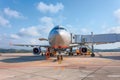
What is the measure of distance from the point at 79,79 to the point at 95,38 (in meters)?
50.4

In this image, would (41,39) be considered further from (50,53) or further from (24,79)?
(24,79)

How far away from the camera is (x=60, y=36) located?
22.8 m

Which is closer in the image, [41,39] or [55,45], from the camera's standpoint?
[55,45]

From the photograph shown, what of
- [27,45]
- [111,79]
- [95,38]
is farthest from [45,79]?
[95,38]

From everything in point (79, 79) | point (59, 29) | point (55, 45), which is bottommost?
point (79, 79)

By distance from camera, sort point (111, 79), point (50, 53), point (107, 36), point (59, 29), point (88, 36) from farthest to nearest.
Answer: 1. point (107, 36)
2. point (88, 36)
3. point (50, 53)
4. point (59, 29)
5. point (111, 79)

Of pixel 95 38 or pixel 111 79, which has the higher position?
pixel 95 38

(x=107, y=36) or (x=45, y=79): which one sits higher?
(x=107, y=36)

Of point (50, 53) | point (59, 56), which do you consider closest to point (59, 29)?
point (59, 56)

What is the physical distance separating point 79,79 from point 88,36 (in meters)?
46.8

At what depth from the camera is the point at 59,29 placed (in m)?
24.7

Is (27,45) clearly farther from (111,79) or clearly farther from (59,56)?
(111,79)

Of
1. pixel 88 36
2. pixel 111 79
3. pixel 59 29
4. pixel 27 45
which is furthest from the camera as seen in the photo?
pixel 88 36

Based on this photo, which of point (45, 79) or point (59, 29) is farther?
point (59, 29)
